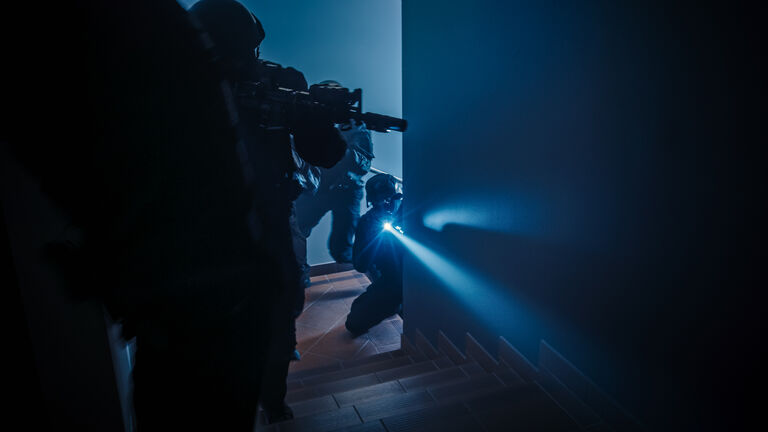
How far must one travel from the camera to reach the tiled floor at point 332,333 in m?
2.94

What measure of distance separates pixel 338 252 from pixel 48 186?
413 centimetres

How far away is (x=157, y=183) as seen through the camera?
54 cm

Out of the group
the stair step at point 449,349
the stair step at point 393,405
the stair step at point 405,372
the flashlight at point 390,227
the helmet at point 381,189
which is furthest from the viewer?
the helmet at point 381,189

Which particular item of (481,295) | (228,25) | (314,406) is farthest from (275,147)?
(481,295)

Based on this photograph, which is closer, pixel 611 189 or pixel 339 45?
pixel 611 189

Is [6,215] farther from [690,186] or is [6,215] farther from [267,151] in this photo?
[690,186]

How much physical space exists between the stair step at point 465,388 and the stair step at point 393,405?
0.20 ft

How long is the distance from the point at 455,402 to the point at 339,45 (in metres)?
4.30

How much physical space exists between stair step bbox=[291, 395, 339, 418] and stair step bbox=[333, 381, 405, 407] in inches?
1.2

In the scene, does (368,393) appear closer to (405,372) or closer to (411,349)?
(405,372)

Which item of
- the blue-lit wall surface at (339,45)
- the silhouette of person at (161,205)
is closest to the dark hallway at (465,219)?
the silhouette of person at (161,205)

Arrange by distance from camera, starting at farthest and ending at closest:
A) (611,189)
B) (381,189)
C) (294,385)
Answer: (381,189) < (294,385) < (611,189)

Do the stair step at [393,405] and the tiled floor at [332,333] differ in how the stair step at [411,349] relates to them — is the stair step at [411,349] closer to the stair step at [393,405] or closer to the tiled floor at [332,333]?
the tiled floor at [332,333]

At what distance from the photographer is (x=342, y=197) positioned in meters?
4.55
